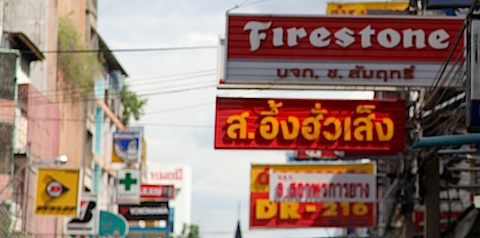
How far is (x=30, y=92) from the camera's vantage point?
5003 cm

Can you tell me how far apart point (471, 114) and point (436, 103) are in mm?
12140

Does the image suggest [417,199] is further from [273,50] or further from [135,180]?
[135,180]

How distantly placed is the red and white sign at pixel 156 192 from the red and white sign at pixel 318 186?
4909 cm

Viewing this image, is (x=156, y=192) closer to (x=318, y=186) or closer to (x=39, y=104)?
(x=39, y=104)

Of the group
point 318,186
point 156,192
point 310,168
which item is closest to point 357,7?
point 310,168

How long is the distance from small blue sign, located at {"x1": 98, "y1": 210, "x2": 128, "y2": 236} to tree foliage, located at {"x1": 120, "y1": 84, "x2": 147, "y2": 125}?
1242 inches

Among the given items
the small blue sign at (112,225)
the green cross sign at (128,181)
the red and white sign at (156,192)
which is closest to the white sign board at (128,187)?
the green cross sign at (128,181)

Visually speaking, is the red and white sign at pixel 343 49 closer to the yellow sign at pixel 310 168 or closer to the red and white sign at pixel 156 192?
the yellow sign at pixel 310 168

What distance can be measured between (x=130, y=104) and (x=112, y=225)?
121ft

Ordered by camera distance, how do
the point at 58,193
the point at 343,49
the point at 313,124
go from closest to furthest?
the point at 343,49
the point at 313,124
the point at 58,193

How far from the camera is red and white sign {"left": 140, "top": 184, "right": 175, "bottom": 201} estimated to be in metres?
84.1

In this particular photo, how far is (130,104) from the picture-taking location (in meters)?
96.3

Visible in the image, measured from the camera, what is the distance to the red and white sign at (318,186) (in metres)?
33.9

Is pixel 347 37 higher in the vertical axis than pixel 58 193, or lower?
higher
